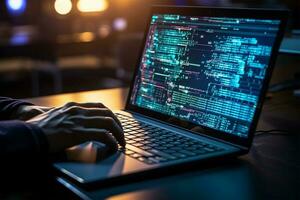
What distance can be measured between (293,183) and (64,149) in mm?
360

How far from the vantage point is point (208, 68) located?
3.23 feet

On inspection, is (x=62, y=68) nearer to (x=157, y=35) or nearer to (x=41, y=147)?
(x=157, y=35)

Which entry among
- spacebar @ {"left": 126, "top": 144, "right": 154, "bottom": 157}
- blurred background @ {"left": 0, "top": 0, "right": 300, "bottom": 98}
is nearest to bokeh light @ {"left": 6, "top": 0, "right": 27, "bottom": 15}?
blurred background @ {"left": 0, "top": 0, "right": 300, "bottom": 98}

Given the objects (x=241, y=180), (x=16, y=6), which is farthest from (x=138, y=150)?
(x=16, y=6)

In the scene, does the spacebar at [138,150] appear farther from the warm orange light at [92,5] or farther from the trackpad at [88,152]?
the warm orange light at [92,5]

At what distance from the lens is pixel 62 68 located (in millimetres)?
5297

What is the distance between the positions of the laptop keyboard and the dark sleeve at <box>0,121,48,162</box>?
136 millimetres

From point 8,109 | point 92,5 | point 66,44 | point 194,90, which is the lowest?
point 66,44

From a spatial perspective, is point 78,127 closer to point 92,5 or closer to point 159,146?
point 159,146

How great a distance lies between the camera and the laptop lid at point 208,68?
88 centimetres

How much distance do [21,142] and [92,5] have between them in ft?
19.7

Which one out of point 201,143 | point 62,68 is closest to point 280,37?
point 201,143

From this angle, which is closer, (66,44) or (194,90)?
(194,90)

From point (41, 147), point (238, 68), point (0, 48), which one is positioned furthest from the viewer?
point (0, 48)
